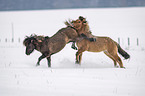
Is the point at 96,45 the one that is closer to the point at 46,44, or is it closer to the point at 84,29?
the point at 84,29

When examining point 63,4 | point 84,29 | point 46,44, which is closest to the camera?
point 46,44

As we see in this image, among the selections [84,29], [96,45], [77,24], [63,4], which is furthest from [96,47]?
[63,4]

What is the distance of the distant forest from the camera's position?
1921 inches

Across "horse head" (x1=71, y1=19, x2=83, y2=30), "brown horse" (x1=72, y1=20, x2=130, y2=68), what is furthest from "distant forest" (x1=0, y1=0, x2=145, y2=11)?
"brown horse" (x1=72, y1=20, x2=130, y2=68)

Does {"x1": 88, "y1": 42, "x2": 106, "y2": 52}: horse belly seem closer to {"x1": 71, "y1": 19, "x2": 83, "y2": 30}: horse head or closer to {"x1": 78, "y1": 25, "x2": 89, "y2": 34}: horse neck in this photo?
{"x1": 78, "y1": 25, "x2": 89, "y2": 34}: horse neck

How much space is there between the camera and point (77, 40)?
247 inches

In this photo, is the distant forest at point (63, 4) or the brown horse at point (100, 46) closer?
the brown horse at point (100, 46)

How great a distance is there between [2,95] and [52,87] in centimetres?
84

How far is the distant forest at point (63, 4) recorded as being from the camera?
160 ft

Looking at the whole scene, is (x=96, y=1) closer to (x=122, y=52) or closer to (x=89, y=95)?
(x=122, y=52)

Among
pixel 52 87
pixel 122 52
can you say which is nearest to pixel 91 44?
pixel 122 52

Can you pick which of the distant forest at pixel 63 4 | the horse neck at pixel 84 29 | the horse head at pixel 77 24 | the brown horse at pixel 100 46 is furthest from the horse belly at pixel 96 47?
the distant forest at pixel 63 4

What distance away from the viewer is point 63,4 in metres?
50.1

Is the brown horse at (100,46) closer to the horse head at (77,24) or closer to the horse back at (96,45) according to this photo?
the horse back at (96,45)
